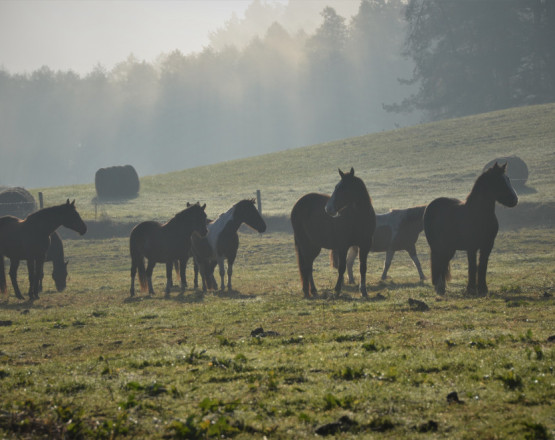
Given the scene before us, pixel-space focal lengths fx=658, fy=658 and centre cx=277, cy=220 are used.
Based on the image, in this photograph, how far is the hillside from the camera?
132ft

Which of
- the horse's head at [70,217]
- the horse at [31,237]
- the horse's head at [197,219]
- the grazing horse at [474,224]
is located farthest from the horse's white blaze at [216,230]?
the grazing horse at [474,224]

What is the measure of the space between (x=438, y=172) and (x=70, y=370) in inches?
1610

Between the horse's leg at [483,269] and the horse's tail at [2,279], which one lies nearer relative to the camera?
the horse's leg at [483,269]

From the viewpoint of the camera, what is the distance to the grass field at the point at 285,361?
5633 mm

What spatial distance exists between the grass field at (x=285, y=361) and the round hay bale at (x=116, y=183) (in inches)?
1074

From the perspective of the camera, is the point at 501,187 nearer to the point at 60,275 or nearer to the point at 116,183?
the point at 60,275

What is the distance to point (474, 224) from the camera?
14.0 meters

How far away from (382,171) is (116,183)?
2004cm

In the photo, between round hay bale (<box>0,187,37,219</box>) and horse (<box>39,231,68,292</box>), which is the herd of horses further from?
round hay bale (<box>0,187,37,219</box>)

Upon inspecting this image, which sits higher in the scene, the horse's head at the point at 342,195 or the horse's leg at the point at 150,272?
the horse's head at the point at 342,195

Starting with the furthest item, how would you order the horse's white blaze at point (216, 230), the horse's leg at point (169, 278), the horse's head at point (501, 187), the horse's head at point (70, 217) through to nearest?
the horse's white blaze at point (216, 230)
the horse's head at point (70, 217)
the horse's leg at point (169, 278)
the horse's head at point (501, 187)

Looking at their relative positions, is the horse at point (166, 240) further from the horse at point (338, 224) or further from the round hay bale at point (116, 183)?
the round hay bale at point (116, 183)

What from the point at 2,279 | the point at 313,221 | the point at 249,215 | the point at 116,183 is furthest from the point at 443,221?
the point at 116,183

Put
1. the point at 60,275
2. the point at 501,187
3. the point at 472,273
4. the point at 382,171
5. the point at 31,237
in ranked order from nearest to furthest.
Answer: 1. the point at 501,187
2. the point at 472,273
3. the point at 31,237
4. the point at 60,275
5. the point at 382,171
